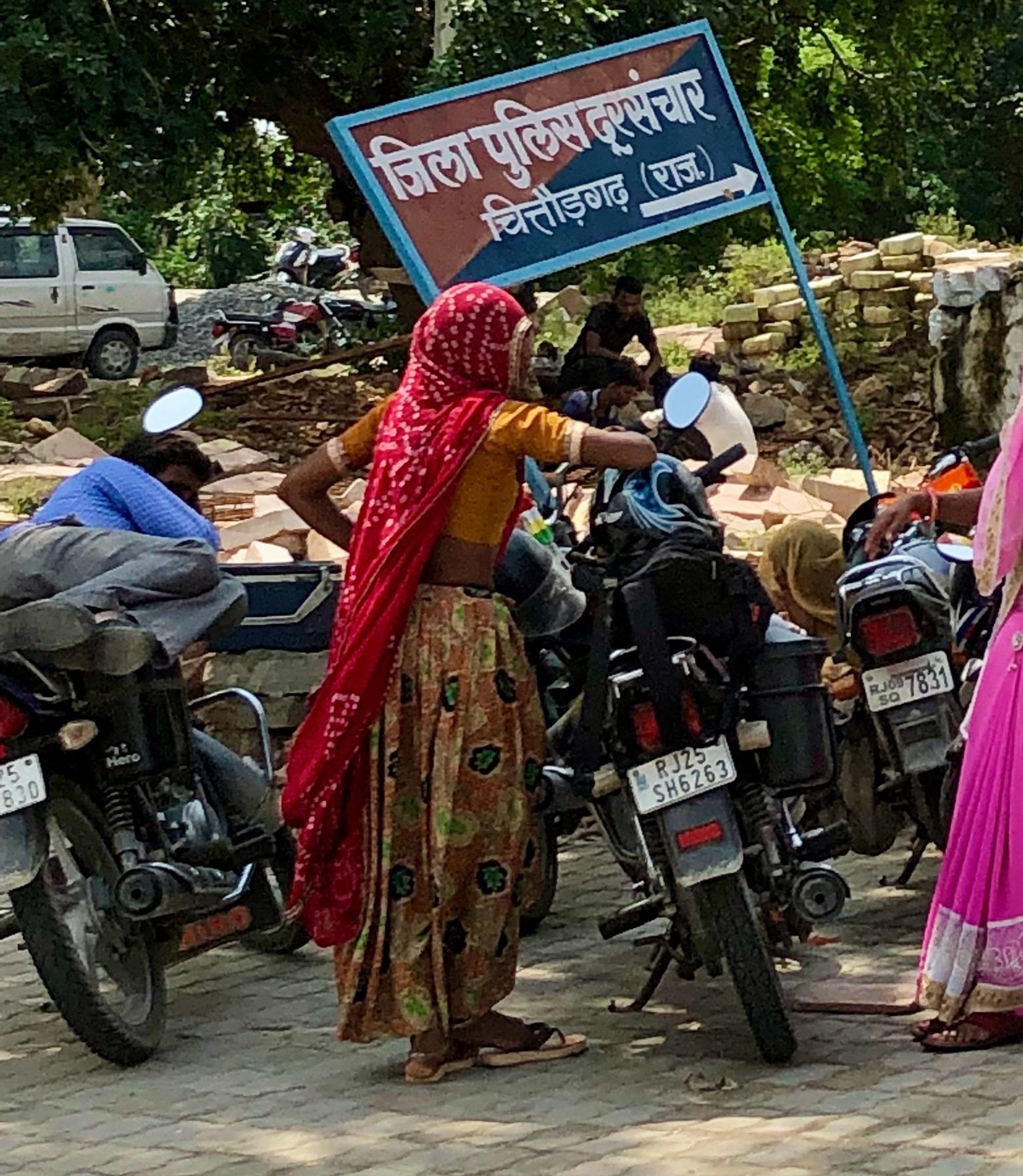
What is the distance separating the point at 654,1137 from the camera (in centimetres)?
388

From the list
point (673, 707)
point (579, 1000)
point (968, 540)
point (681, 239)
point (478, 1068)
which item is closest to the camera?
point (673, 707)

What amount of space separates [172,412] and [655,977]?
1.79m

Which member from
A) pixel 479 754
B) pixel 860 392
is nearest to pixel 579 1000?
pixel 479 754

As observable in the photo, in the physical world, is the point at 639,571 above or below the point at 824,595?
→ above

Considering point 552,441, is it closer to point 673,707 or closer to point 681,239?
point 673,707

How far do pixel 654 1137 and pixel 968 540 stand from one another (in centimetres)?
273

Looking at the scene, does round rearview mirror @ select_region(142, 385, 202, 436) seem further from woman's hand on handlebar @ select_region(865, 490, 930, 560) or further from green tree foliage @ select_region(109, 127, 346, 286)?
green tree foliage @ select_region(109, 127, 346, 286)

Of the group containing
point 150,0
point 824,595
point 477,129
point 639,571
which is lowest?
point 824,595

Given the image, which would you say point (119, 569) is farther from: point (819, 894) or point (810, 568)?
point (810, 568)

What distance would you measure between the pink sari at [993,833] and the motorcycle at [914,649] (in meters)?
0.61

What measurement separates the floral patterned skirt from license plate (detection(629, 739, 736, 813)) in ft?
1.10

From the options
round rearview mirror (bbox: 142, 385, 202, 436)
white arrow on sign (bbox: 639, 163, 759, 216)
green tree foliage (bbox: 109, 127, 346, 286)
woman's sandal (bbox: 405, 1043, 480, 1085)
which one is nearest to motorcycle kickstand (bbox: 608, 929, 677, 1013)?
woman's sandal (bbox: 405, 1043, 480, 1085)

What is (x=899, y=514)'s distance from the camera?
15.2ft

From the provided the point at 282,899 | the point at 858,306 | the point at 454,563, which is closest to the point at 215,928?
the point at 282,899
